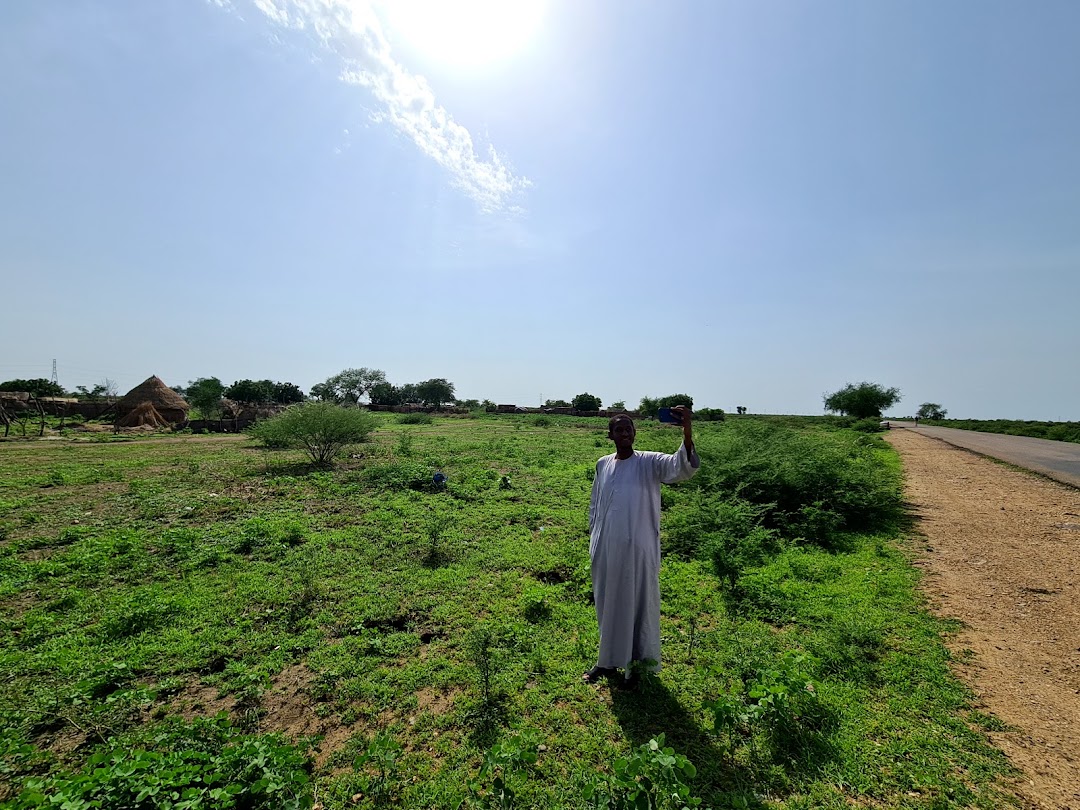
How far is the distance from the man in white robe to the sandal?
0.03ft

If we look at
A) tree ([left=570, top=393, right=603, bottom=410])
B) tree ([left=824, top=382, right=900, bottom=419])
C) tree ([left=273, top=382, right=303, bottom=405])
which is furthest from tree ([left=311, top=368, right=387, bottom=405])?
tree ([left=824, top=382, right=900, bottom=419])

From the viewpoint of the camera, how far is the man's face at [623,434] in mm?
3721

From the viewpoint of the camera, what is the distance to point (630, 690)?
3619 millimetres

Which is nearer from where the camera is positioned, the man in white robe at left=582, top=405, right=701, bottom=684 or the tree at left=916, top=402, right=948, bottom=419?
the man in white robe at left=582, top=405, right=701, bottom=684

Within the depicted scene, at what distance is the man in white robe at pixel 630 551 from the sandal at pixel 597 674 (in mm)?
10

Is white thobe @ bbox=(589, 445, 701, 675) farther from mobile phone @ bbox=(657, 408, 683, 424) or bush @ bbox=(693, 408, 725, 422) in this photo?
bush @ bbox=(693, 408, 725, 422)

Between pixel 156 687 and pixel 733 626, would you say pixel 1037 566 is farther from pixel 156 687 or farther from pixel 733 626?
pixel 156 687

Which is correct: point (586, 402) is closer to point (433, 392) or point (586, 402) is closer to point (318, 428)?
point (433, 392)

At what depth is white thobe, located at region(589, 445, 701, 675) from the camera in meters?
3.49

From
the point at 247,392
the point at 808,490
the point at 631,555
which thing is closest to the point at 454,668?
the point at 631,555

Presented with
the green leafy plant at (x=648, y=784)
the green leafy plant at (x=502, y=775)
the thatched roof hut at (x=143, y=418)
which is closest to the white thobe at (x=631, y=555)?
the green leafy plant at (x=502, y=775)

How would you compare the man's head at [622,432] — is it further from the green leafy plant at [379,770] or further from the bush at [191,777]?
the bush at [191,777]

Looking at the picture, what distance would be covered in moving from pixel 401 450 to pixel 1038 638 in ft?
53.2

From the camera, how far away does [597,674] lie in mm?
3807
